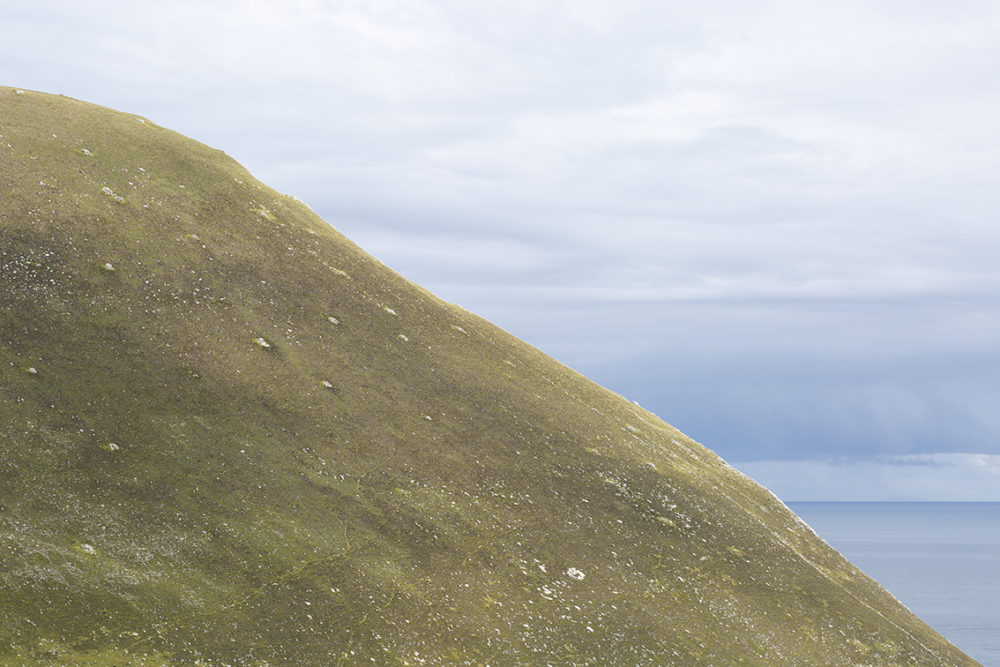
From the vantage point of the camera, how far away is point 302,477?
50.5 m

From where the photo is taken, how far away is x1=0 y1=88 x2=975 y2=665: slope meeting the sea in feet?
132

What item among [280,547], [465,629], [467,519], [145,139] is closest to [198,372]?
[280,547]

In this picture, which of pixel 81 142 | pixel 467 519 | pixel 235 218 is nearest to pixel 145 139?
pixel 81 142

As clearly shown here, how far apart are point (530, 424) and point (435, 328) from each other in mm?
13029

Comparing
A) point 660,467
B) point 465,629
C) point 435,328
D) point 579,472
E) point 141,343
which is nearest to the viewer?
point 465,629

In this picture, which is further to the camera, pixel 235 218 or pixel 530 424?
pixel 235 218

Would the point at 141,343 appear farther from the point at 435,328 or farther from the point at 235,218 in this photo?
the point at 435,328

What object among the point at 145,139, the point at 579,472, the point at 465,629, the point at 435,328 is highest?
the point at 145,139

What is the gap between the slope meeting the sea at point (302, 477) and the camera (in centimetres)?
4028

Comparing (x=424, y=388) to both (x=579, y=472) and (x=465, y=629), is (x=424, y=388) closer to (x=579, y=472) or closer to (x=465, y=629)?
(x=579, y=472)

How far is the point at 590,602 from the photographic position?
50.5m

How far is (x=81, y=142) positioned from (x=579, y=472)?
151ft

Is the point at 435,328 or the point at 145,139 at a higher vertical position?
the point at 145,139

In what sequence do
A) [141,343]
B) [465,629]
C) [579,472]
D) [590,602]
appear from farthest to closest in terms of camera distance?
[579,472]
[141,343]
[590,602]
[465,629]
